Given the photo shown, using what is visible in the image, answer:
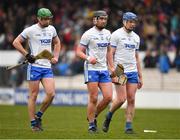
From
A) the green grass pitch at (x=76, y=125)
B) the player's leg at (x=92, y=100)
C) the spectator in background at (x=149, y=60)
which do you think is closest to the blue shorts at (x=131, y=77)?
the player's leg at (x=92, y=100)

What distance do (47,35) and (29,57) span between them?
653mm

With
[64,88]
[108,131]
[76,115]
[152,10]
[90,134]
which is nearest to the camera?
[90,134]

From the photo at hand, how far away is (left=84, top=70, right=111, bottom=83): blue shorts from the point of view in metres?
16.5

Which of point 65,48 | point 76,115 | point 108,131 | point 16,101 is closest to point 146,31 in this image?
point 65,48

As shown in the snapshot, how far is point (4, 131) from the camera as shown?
16469 millimetres

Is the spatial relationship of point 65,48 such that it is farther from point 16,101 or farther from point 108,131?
point 108,131

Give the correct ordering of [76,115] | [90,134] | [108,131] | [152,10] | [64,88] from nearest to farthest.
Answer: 1. [90,134]
2. [108,131]
3. [76,115]
4. [64,88]
5. [152,10]

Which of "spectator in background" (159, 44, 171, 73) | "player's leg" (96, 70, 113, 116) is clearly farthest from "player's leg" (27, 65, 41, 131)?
"spectator in background" (159, 44, 171, 73)

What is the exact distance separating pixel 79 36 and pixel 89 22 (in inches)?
32.1

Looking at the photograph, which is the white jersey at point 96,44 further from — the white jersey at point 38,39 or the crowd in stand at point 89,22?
the crowd in stand at point 89,22

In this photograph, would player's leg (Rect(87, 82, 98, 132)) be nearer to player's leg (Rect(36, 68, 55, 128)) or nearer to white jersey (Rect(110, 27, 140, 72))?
white jersey (Rect(110, 27, 140, 72))

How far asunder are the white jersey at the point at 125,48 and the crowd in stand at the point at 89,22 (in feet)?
46.6

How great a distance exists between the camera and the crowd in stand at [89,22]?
31.5 m

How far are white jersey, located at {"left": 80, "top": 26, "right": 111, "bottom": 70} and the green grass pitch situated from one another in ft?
4.77
